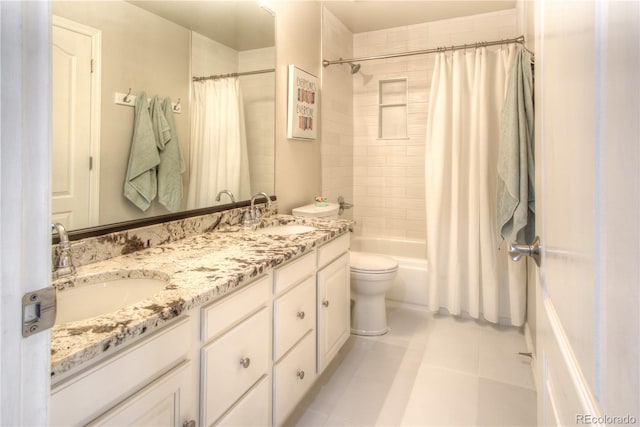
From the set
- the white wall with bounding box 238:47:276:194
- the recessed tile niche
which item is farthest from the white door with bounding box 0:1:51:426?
the recessed tile niche

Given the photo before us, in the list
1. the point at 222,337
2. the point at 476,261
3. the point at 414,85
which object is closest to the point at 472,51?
the point at 414,85

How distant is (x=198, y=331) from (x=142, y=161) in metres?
0.79

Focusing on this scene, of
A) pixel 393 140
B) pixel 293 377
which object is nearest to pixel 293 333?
pixel 293 377

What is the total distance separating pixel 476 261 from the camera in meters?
2.83

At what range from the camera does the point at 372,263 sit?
108 inches

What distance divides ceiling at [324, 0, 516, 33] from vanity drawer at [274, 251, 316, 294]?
7.67 feet

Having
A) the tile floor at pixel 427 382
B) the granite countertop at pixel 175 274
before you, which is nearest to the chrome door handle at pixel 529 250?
the granite countertop at pixel 175 274

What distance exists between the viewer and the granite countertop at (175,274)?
0.78 meters

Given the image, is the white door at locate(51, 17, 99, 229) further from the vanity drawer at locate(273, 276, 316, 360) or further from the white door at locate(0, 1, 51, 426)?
the white door at locate(0, 1, 51, 426)

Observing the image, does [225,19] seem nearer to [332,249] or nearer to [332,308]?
[332,249]

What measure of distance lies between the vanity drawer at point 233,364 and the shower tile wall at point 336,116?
1947 mm

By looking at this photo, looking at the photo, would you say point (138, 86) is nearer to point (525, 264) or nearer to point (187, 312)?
point (187, 312)

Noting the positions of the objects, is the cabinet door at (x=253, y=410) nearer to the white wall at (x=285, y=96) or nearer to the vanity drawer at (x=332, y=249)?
the vanity drawer at (x=332, y=249)

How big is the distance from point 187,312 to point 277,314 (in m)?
0.51
